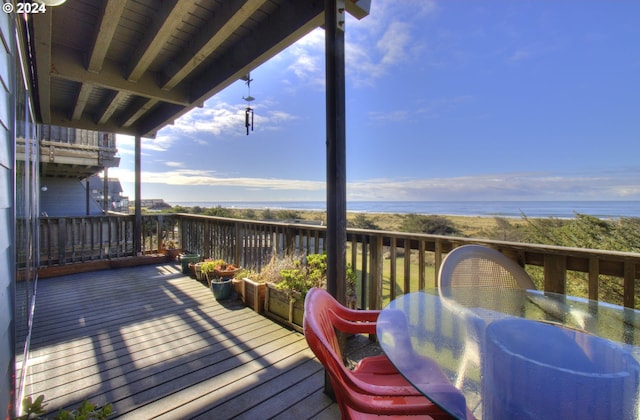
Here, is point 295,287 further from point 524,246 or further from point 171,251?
point 171,251

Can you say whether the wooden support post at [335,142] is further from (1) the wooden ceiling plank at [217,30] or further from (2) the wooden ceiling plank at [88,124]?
(2) the wooden ceiling plank at [88,124]

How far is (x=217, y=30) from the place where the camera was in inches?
91.1

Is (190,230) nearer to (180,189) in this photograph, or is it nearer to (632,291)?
(632,291)

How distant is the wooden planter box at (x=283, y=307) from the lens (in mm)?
2688

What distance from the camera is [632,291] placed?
147 cm

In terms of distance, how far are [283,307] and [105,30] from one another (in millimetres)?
2845

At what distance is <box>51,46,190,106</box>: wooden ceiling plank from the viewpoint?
281 cm

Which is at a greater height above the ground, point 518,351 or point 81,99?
point 81,99

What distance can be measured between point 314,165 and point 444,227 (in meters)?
19.7

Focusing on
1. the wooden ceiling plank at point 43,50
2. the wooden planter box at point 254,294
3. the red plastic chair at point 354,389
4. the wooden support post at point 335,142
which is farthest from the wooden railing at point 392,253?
the wooden ceiling plank at point 43,50

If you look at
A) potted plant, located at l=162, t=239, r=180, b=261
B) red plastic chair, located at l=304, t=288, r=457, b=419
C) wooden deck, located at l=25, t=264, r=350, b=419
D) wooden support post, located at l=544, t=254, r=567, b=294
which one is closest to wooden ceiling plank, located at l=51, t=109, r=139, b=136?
potted plant, located at l=162, t=239, r=180, b=261

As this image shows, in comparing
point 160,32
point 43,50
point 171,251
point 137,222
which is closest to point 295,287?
point 160,32

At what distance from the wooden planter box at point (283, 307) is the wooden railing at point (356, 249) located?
561mm

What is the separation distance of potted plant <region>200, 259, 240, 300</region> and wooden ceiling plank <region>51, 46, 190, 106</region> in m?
2.22
